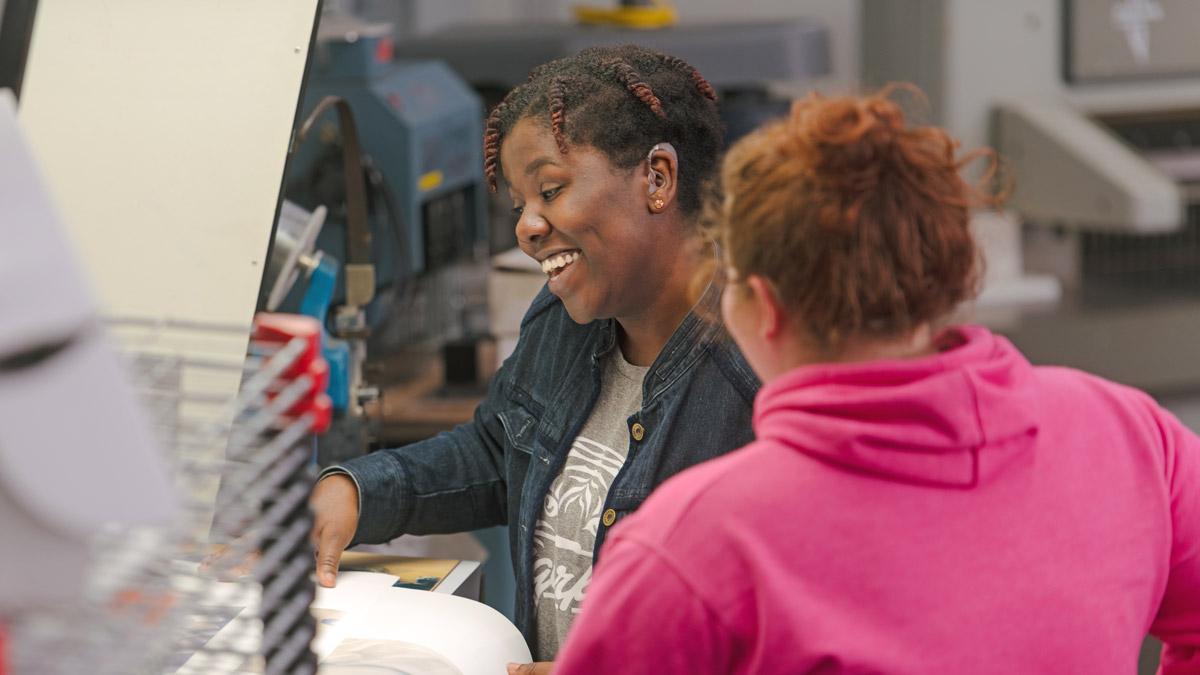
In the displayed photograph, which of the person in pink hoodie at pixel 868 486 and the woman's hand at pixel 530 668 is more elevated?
the person in pink hoodie at pixel 868 486

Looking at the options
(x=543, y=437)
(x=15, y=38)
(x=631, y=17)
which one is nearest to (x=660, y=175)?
(x=543, y=437)

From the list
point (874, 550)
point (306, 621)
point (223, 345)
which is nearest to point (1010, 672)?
point (874, 550)

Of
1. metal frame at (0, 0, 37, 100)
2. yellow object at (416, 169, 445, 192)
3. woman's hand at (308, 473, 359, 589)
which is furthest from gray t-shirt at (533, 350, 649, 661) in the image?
yellow object at (416, 169, 445, 192)

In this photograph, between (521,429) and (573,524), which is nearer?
(573,524)

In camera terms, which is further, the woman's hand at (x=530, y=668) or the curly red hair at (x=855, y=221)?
the woman's hand at (x=530, y=668)

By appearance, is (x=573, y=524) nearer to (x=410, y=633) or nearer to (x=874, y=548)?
(x=410, y=633)

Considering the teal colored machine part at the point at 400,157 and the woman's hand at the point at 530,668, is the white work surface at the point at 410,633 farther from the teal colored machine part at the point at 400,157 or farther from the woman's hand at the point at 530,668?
the teal colored machine part at the point at 400,157

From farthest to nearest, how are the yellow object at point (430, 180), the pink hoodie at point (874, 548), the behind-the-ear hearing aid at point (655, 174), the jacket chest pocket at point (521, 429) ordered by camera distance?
1. the yellow object at point (430, 180)
2. the jacket chest pocket at point (521, 429)
3. the behind-the-ear hearing aid at point (655, 174)
4. the pink hoodie at point (874, 548)

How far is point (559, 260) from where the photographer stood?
3.77 ft

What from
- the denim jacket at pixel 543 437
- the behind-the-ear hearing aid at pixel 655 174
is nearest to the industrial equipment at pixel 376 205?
the denim jacket at pixel 543 437

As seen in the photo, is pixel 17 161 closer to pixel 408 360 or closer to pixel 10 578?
pixel 10 578

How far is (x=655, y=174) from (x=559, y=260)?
0.41 feet

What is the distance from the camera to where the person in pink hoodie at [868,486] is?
2.20ft

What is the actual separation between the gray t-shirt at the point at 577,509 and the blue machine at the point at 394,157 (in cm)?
76
